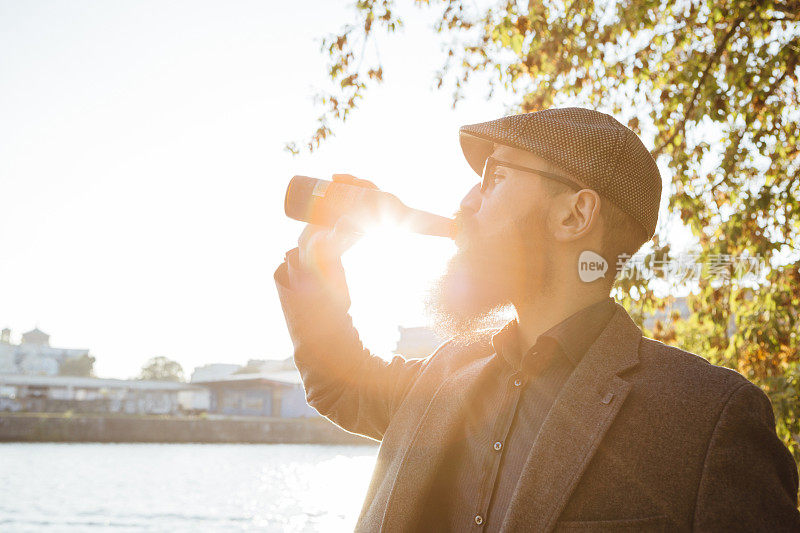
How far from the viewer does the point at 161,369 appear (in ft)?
268

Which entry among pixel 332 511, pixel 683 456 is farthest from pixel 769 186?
pixel 332 511

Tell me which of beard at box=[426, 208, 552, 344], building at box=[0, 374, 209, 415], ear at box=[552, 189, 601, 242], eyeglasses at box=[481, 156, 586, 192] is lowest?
building at box=[0, 374, 209, 415]

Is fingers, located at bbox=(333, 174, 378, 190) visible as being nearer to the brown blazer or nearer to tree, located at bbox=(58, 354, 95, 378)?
the brown blazer

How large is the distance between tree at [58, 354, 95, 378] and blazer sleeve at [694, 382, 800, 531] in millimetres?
77727

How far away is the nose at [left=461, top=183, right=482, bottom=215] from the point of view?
196 centimetres

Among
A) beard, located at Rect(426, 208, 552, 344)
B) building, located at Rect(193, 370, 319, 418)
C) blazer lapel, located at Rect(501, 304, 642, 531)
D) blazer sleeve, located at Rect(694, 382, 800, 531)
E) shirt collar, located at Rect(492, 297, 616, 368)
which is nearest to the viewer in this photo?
blazer sleeve, located at Rect(694, 382, 800, 531)

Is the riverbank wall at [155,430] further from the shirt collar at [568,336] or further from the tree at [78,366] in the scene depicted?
the tree at [78,366]

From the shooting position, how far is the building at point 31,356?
68.1m

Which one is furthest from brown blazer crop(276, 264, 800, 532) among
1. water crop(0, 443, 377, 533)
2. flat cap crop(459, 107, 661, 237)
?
water crop(0, 443, 377, 533)

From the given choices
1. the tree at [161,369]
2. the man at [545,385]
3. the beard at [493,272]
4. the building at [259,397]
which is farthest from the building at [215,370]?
the beard at [493,272]

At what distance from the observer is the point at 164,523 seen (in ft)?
58.5

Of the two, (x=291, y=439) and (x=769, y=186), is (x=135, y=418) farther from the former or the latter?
(x=769, y=186)

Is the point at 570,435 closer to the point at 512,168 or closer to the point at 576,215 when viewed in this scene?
the point at 576,215

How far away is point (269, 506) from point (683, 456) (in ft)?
70.2
